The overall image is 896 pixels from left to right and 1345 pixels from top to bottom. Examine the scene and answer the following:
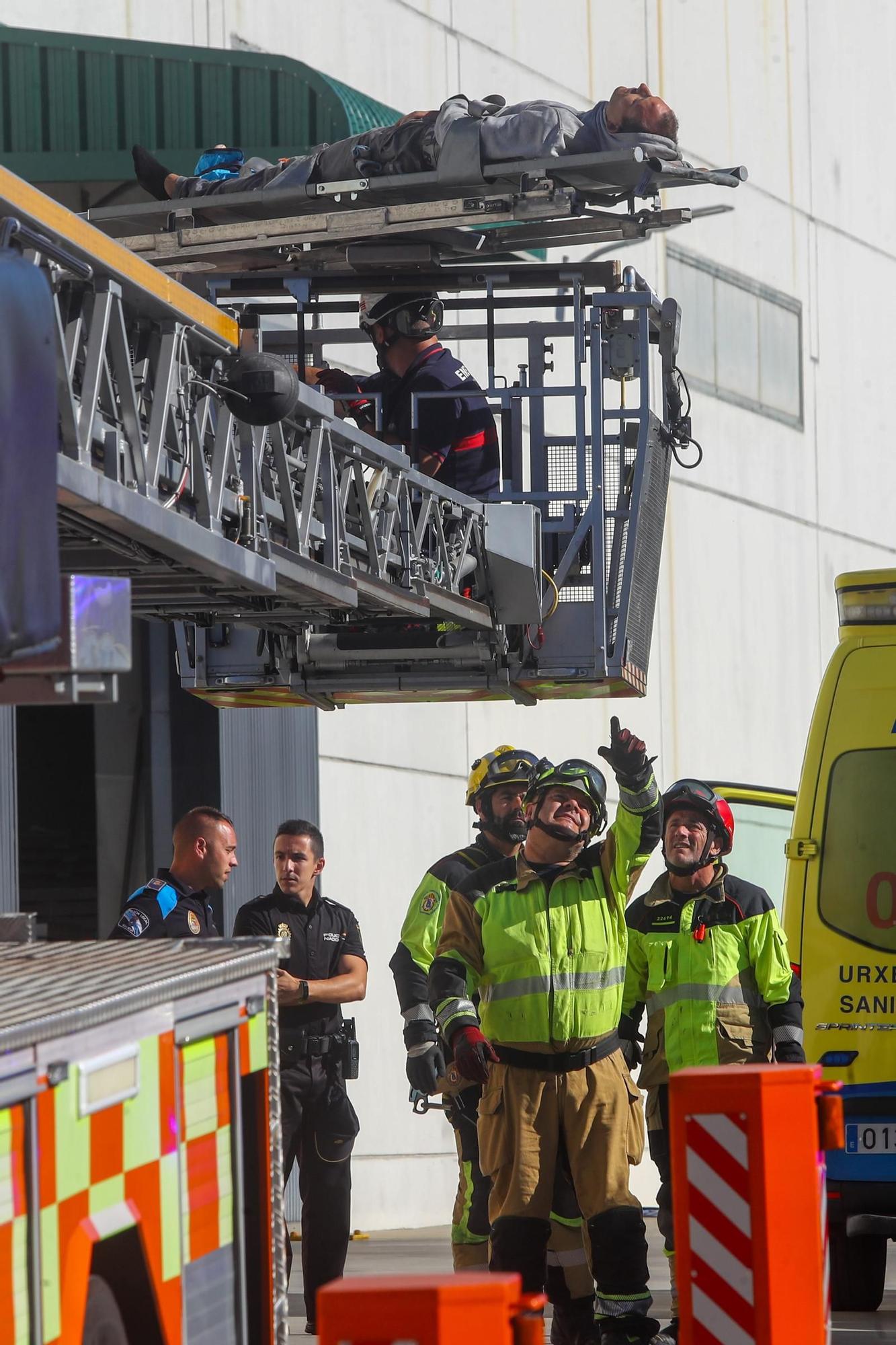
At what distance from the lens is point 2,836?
11914 mm

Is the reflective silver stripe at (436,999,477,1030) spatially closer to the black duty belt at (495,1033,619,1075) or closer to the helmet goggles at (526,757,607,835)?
the black duty belt at (495,1033,619,1075)

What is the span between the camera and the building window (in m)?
18.3

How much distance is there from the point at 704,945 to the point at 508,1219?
1.22 metres

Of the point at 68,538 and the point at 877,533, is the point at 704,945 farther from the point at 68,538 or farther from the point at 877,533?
the point at 877,533

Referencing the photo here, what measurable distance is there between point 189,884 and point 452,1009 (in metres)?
1.18

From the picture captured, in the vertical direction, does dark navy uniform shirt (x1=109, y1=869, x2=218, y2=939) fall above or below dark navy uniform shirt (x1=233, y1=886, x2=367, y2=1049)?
above

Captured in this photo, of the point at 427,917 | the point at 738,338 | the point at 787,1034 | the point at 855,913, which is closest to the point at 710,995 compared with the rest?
the point at 787,1034

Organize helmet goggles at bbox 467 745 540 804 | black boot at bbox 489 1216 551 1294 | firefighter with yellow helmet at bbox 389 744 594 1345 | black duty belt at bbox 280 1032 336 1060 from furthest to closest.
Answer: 1. helmet goggles at bbox 467 745 540 804
2. black duty belt at bbox 280 1032 336 1060
3. firefighter with yellow helmet at bbox 389 744 594 1345
4. black boot at bbox 489 1216 551 1294

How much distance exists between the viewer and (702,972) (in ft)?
26.6

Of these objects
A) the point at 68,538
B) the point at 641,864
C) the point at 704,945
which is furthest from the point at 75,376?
the point at 704,945

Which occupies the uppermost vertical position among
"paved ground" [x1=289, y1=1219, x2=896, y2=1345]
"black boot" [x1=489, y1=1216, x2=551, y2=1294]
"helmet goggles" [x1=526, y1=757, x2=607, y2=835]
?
"helmet goggles" [x1=526, y1=757, x2=607, y2=835]

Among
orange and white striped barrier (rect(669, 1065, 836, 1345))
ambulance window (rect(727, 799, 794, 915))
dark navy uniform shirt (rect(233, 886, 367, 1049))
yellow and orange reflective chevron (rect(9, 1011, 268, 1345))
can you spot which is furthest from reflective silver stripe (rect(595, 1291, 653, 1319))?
ambulance window (rect(727, 799, 794, 915))

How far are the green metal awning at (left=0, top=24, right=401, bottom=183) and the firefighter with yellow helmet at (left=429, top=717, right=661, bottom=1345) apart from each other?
16.9ft

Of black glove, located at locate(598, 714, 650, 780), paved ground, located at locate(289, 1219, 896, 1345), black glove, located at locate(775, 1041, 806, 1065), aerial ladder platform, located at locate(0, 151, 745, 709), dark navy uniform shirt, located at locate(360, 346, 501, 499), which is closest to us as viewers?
aerial ladder platform, located at locate(0, 151, 745, 709)
